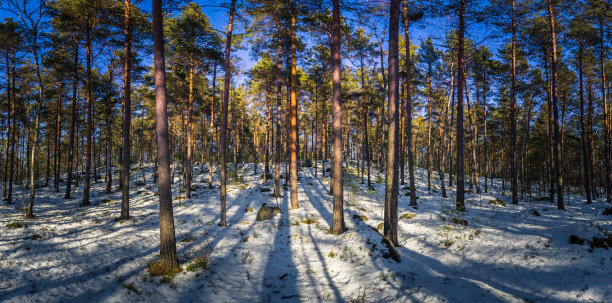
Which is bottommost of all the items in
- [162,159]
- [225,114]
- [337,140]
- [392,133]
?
[162,159]

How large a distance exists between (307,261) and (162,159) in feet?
17.3

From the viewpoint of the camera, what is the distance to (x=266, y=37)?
552 inches

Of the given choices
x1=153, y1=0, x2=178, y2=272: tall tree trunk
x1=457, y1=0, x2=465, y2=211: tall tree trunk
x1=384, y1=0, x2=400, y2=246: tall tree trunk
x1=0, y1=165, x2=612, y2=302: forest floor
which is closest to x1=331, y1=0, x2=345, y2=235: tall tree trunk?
x1=0, y1=165, x2=612, y2=302: forest floor

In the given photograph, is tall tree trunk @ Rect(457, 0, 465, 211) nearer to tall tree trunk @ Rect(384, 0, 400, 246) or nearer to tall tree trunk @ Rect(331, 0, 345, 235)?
tall tree trunk @ Rect(384, 0, 400, 246)

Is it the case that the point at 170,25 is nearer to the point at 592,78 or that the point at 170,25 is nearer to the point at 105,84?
the point at 105,84

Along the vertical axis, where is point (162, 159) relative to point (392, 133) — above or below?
below

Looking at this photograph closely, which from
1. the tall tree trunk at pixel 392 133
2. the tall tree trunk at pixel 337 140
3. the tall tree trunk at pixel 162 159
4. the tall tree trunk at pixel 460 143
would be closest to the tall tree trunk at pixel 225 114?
the tall tree trunk at pixel 162 159

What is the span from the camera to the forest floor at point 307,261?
5.08 meters

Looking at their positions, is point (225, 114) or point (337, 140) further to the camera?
point (225, 114)

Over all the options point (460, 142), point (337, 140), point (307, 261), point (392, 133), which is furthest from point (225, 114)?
point (460, 142)

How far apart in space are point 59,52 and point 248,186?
644 inches

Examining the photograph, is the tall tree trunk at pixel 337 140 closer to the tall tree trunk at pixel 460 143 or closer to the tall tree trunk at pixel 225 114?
the tall tree trunk at pixel 225 114

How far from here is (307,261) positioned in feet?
24.1

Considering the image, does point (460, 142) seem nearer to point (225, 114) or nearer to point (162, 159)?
point (225, 114)
